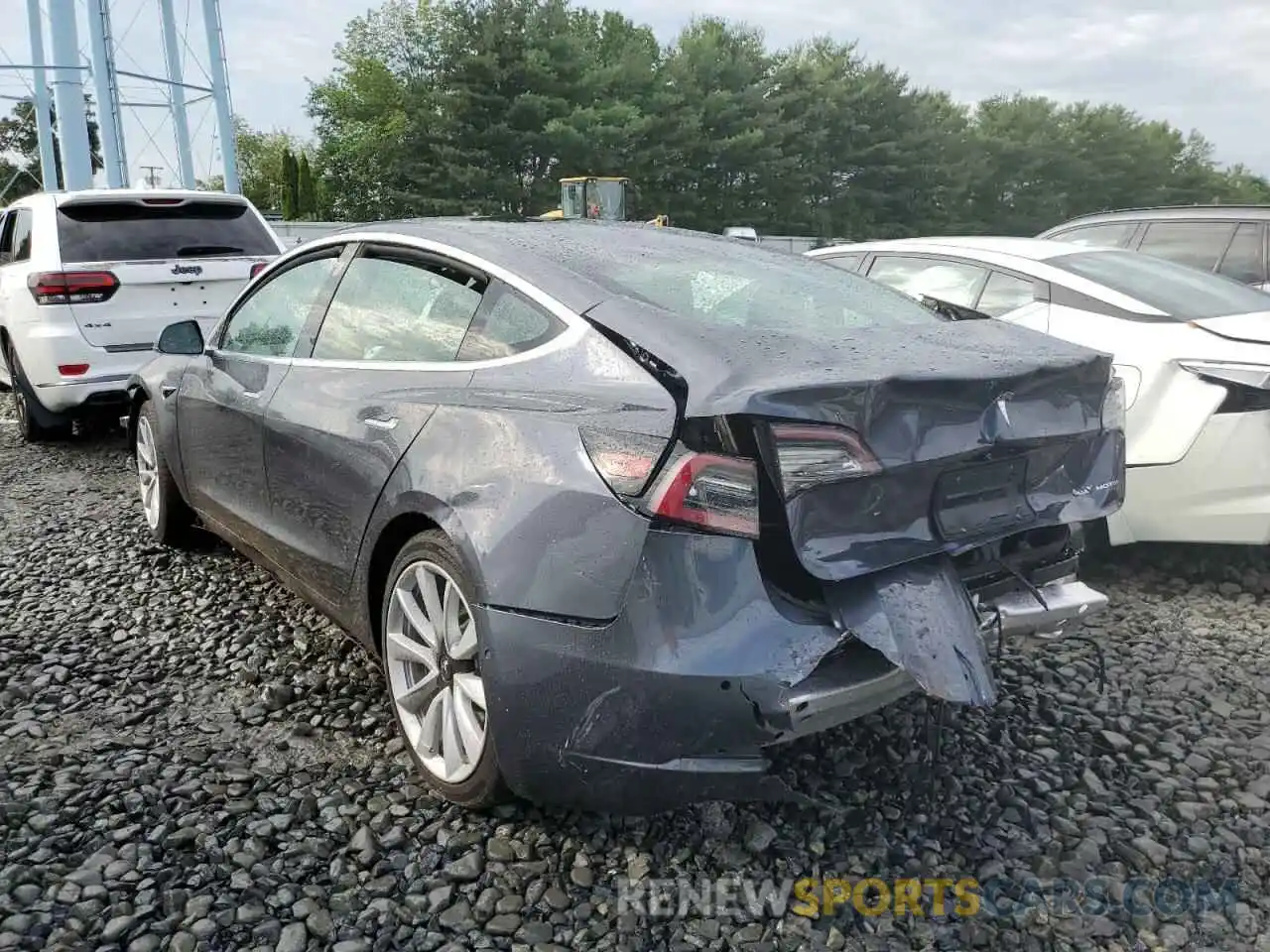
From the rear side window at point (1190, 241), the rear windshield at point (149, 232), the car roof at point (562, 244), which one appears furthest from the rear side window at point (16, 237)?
the rear side window at point (1190, 241)

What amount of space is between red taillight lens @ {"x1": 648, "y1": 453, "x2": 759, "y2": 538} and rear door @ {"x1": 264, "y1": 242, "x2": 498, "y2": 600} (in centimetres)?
73

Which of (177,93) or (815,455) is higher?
(177,93)

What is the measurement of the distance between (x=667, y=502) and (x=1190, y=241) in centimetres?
702

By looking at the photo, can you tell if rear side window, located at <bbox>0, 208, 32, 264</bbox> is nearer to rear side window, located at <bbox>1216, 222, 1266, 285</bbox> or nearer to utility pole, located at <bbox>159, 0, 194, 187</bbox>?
rear side window, located at <bbox>1216, 222, 1266, 285</bbox>

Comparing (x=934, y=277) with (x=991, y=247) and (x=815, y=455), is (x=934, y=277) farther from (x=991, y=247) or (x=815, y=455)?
(x=815, y=455)

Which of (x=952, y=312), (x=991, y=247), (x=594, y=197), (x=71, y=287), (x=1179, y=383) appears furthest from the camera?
(x=594, y=197)

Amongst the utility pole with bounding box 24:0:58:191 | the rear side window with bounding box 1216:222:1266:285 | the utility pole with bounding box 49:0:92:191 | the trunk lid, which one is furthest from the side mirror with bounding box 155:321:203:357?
the utility pole with bounding box 24:0:58:191

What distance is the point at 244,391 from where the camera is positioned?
3.51 meters

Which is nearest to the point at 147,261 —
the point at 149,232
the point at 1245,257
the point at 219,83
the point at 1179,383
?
the point at 149,232

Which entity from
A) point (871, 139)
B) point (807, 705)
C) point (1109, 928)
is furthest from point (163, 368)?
point (871, 139)

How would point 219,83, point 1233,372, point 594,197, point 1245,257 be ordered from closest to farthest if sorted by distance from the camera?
point 1233,372
point 1245,257
point 219,83
point 594,197

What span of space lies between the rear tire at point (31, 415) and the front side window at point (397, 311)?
4.33 meters

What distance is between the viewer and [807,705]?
6.66 ft

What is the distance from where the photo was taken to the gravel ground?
2133 millimetres
